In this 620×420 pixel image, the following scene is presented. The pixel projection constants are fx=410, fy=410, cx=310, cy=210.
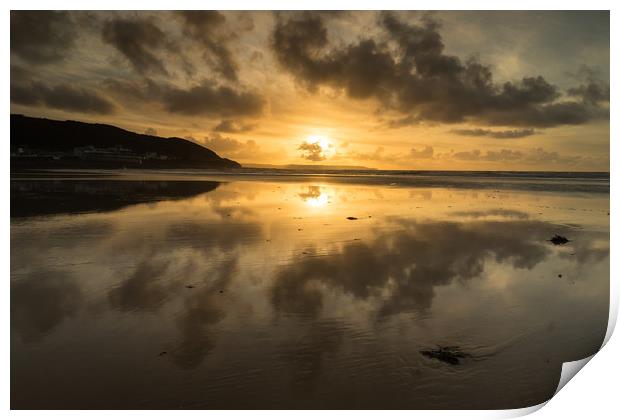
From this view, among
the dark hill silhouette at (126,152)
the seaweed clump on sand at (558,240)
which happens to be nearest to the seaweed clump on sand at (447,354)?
the seaweed clump on sand at (558,240)

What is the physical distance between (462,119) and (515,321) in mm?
7655

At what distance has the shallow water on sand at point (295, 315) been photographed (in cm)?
296

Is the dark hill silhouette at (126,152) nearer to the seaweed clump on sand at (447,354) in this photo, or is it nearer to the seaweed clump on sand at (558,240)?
the seaweed clump on sand at (558,240)

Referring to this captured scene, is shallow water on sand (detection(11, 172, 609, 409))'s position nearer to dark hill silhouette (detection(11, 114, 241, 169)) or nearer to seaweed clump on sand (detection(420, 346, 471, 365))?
seaweed clump on sand (detection(420, 346, 471, 365))

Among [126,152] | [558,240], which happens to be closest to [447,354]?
[558,240]

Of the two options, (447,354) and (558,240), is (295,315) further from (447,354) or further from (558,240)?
(558,240)

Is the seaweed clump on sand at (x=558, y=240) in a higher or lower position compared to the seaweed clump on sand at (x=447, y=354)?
higher

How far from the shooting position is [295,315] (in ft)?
13.1

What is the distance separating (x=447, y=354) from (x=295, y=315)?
4.69 ft

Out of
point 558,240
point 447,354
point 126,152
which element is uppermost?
point 126,152

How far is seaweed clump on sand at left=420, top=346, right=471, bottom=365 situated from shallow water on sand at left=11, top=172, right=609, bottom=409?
0.01m

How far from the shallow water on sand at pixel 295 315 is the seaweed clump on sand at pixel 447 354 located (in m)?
0.01

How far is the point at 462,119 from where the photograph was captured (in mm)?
10539
